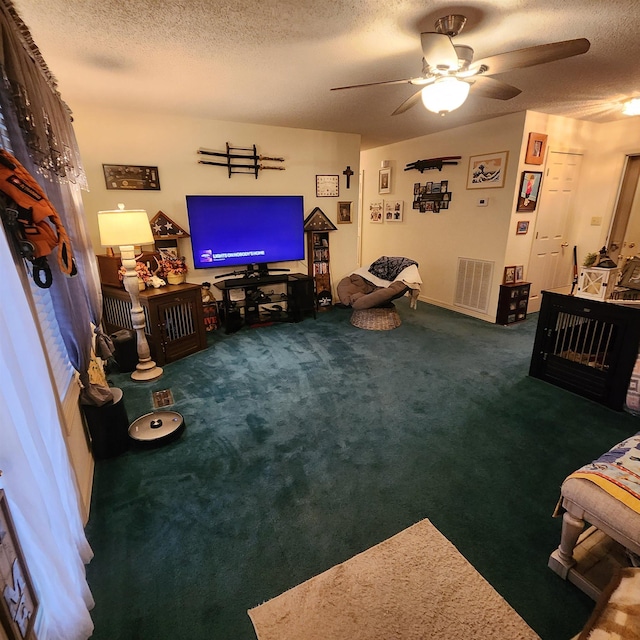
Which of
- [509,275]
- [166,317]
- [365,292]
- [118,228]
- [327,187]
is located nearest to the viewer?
[118,228]

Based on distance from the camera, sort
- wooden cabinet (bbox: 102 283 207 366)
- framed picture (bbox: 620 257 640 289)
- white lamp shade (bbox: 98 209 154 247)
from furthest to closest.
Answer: wooden cabinet (bbox: 102 283 207 366)
framed picture (bbox: 620 257 640 289)
white lamp shade (bbox: 98 209 154 247)

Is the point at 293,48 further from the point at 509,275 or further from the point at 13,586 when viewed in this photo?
the point at 509,275

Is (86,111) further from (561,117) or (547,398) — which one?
(561,117)

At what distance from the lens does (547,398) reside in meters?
2.73

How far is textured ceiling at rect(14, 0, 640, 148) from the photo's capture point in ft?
5.96

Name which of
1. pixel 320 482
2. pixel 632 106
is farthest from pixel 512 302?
pixel 320 482

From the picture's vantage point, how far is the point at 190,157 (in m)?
3.98

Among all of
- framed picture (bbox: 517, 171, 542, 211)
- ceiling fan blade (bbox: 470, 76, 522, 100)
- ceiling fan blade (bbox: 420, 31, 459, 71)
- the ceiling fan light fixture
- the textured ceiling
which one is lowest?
framed picture (bbox: 517, 171, 542, 211)

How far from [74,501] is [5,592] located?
0.56m

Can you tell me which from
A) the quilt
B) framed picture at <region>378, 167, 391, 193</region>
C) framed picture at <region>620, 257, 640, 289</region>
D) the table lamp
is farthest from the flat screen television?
the quilt

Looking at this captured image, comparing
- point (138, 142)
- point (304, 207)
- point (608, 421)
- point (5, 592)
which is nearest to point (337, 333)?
point (304, 207)

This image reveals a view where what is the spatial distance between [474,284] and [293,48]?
3.66m

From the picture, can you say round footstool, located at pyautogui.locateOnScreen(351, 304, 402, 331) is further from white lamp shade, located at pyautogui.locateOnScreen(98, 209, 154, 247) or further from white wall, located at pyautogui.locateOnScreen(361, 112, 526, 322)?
white lamp shade, located at pyautogui.locateOnScreen(98, 209, 154, 247)

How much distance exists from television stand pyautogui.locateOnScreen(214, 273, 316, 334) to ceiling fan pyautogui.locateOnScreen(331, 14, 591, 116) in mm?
2713
